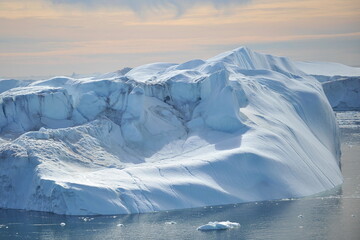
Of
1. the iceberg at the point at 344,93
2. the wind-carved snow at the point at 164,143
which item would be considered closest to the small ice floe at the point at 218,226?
the wind-carved snow at the point at 164,143

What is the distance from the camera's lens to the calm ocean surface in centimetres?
2409

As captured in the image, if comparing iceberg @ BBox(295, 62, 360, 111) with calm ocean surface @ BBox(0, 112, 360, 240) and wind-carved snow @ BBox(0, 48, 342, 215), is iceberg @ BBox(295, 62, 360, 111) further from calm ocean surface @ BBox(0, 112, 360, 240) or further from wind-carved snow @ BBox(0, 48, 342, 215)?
calm ocean surface @ BBox(0, 112, 360, 240)

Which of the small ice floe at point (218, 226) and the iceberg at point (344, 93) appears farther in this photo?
the iceberg at point (344, 93)

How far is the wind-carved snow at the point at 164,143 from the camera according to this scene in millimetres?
27797

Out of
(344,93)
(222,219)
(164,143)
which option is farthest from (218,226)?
(344,93)

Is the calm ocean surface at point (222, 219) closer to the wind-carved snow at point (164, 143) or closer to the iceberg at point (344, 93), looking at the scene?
the wind-carved snow at point (164, 143)

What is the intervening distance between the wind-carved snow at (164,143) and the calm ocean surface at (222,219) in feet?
2.61

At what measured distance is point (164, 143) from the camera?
107ft

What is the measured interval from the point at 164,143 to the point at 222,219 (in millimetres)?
7236

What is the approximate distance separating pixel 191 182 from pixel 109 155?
159 inches

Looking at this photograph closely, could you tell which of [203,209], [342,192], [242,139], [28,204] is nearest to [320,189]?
[342,192]

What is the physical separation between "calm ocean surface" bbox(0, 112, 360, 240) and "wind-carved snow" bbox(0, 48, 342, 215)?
80 cm

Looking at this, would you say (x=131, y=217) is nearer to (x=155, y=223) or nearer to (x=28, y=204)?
(x=155, y=223)

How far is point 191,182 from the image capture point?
28594 mm
